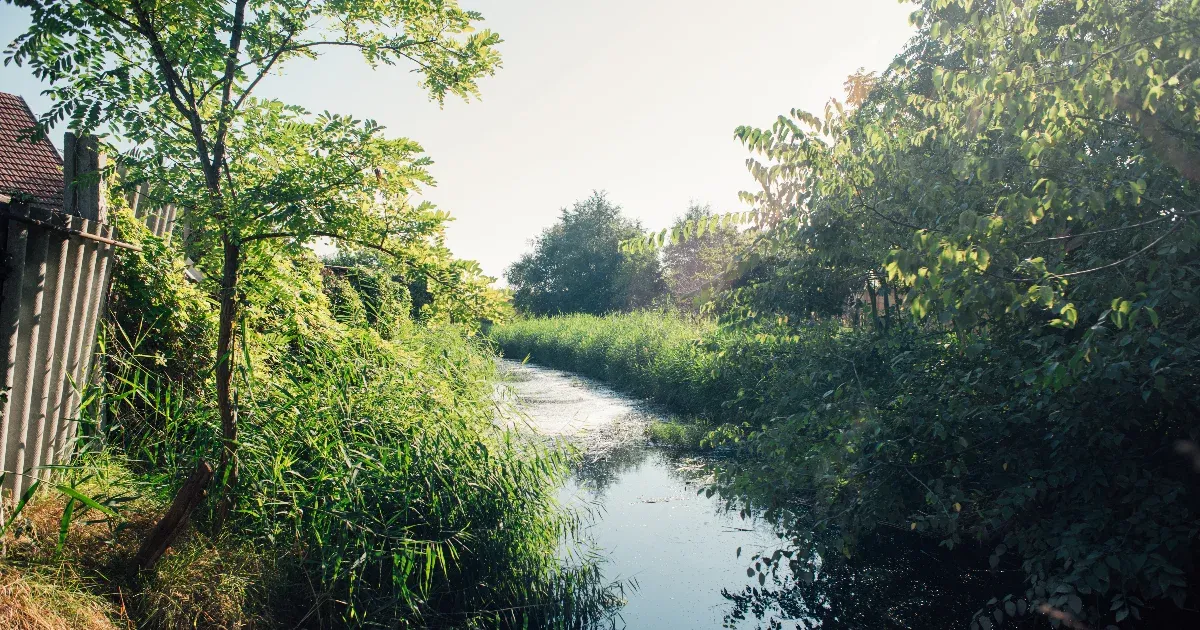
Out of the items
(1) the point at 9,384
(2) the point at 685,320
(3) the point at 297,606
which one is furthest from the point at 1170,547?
(2) the point at 685,320

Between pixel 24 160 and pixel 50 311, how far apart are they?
18.5m

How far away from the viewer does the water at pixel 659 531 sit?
17.5ft

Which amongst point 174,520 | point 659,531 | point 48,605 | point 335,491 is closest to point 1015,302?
point 335,491

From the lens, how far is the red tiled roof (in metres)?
16.8

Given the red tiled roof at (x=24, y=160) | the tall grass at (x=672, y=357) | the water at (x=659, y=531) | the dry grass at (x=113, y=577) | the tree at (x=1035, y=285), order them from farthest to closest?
the red tiled roof at (x=24, y=160)
the tall grass at (x=672, y=357)
the water at (x=659, y=531)
the tree at (x=1035, y=285)
the dry grass at (x=113, y=577)

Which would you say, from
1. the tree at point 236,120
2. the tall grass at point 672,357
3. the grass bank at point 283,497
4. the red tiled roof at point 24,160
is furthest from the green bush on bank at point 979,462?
the red tiled roof at point 24,160

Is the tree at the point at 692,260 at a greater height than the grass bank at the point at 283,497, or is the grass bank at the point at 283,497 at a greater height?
the tree at the point at 692,260

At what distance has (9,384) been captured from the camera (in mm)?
3385

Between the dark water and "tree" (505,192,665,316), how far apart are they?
32605mm

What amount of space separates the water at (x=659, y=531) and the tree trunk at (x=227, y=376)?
8.51 feet

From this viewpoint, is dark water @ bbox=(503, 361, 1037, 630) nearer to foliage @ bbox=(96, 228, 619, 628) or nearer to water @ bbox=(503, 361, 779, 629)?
water @ bbox=(503, 361, 779, 629)

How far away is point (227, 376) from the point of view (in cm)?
353

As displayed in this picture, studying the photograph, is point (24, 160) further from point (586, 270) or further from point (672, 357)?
point (586, 270)

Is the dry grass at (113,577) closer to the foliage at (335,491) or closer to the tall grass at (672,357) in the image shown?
the foliage at (335,491)
